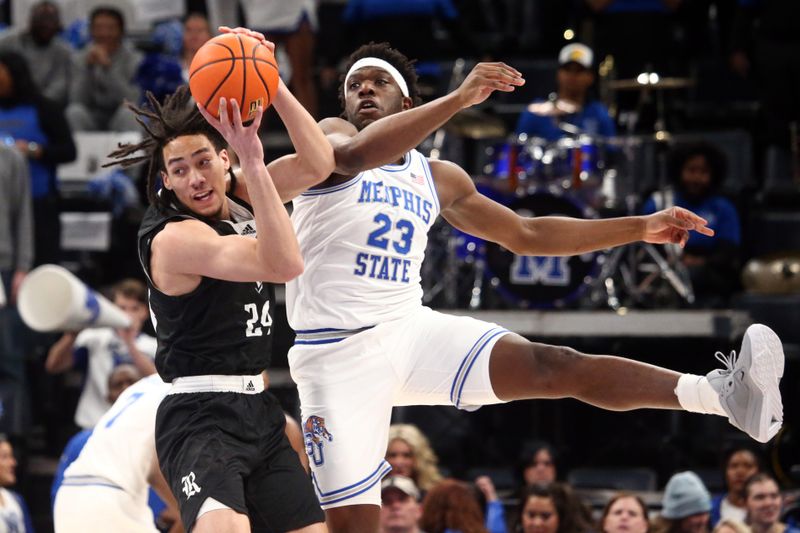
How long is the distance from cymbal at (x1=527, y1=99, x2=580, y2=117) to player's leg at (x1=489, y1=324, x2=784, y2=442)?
578 cm

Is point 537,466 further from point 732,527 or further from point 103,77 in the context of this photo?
point 103,77

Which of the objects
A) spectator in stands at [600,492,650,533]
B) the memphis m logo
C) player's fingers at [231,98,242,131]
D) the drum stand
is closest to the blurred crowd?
spectator in stands at [600,492,650,533]

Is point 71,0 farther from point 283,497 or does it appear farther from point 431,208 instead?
point 283,497

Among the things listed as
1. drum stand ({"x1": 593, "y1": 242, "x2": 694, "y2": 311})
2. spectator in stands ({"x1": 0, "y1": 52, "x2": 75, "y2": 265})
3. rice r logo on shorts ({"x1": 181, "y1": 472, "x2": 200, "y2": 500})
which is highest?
spectator in stands ({"x1": 0, "y1": 52, "x2": 75, "y2": 265})

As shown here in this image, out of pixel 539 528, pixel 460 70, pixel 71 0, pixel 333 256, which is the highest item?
pixel 71 0

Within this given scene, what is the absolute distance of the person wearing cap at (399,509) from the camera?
859 centimetres

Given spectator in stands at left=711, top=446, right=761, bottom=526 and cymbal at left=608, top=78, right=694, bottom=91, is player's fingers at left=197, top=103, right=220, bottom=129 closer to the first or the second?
spectator in stands at left=711, top=446, right=761, bottom=526

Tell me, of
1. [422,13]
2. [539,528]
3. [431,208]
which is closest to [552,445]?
[539,528]

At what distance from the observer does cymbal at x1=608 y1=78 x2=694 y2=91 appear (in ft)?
40.2

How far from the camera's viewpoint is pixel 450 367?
20.1 feet

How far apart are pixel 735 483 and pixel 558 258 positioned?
2458 millimetres

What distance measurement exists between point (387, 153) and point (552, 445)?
583 centimetres

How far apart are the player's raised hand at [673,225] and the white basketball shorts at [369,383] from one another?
82 cm

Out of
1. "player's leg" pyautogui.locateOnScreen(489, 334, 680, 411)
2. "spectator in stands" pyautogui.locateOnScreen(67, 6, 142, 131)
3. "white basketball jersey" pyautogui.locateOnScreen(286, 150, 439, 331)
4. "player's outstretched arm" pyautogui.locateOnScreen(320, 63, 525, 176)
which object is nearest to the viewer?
"player's outstretched arm" pyautogui.locateOnScreen(320, 63, 525, 176)
